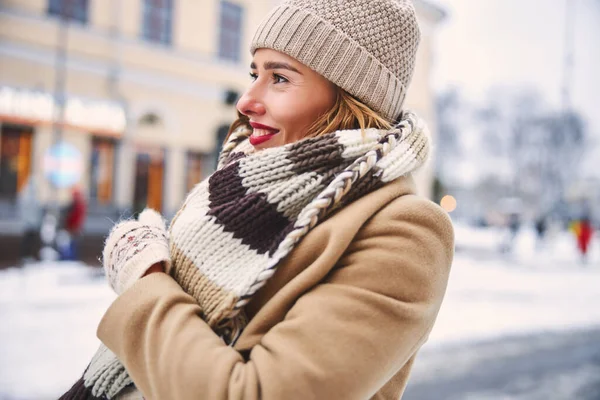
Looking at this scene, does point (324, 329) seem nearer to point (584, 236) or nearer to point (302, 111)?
point (302, 111)

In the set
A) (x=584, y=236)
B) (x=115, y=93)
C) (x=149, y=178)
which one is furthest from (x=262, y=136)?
(x=584, y=236)

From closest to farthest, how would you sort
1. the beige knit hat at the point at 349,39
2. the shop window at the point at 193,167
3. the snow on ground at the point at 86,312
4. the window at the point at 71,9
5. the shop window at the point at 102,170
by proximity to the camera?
the beige knit hat at the point at 349,39, the snow on ground at the point at 86,312, the window at the point at 71,9, the shop window at the point at 102,170, the shop window at the point at 193,167

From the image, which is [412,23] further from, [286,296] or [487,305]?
[487,305]

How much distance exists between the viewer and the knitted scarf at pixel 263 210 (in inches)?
43.7

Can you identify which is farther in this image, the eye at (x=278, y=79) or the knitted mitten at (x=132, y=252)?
the eye at (x=278, y=79)

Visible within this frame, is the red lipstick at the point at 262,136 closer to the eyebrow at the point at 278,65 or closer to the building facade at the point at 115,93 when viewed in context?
the eyebrow at the point at 278,65

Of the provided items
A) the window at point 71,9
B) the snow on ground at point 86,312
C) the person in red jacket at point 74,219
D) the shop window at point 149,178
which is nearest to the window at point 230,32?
the shop window at point 149,178

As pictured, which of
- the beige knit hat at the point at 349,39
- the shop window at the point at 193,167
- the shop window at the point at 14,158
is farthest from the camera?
the shop window at the point at 193,167

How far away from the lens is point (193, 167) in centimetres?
1753

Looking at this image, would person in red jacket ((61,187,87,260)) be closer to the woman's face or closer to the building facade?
the building facade

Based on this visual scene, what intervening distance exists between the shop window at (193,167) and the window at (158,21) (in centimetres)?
377

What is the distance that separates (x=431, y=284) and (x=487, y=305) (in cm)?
898

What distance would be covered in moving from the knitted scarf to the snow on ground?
3.86m

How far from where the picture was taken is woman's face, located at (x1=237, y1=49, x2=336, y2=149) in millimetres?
1271
